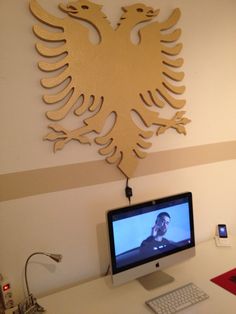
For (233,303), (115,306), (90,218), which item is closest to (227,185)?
(233,303)

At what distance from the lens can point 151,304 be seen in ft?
4.03

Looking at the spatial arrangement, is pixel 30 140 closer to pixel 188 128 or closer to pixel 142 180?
pixel 142 180

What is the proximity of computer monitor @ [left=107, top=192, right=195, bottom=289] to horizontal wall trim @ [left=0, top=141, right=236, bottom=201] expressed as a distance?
0.32 m

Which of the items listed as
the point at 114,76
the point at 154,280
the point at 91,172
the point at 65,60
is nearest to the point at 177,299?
the point at 154,280

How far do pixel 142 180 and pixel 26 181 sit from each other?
0.70m

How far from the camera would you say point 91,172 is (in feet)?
4.95

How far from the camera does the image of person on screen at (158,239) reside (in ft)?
4.47

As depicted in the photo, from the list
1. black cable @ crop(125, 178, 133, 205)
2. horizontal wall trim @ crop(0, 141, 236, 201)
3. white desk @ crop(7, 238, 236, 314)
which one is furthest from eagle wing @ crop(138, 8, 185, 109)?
white desk @ crop(7, 238, 236, 314)

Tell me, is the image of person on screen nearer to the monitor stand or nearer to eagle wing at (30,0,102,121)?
the monitor stand

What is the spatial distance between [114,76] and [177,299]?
121cm

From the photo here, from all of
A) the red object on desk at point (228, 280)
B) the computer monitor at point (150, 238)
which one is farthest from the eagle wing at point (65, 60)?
the red object on desk at point (228, 280)

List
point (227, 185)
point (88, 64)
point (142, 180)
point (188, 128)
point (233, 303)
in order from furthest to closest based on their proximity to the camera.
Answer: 1. point (227, 185)
2. point (188, 128)
3. point (142, 180)
4. point (88, 64)
5. point (233, 303)

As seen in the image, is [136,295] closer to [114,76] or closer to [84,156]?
[84,156]

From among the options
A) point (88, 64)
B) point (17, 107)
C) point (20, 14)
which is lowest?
point (17, 107)
